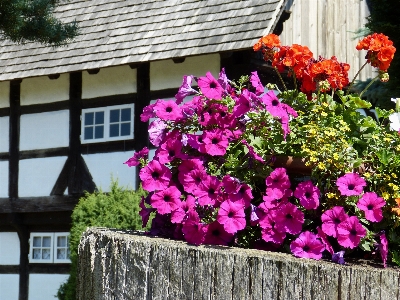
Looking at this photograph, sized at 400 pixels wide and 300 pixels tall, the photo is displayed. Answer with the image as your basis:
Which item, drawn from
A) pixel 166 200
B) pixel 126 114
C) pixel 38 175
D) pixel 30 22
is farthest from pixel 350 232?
pixel 38 175

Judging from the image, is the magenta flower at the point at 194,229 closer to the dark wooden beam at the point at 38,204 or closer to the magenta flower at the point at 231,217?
the magenta flower at the point at 231,217

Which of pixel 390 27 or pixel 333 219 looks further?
pixel 390 27

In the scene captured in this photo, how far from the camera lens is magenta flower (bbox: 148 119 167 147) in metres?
3.42

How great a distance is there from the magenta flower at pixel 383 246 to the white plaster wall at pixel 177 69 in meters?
7.11

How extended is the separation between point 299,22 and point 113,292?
8.47m

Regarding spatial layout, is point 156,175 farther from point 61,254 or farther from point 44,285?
point 44,285

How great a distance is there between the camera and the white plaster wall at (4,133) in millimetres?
12195

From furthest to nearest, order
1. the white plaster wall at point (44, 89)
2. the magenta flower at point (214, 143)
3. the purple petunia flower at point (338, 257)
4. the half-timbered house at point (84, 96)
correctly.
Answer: the white plaster wall at point (44, 89) < the half-timbered house at point (84, 96) < the magenta flower at point (214, 143) < the purple petunia flower at point (338, 257)

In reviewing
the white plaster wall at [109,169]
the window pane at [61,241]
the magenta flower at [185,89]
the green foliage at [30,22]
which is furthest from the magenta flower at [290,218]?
the window pane at [61,241]

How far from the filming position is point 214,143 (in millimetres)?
3230

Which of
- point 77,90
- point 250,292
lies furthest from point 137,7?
point 250,292

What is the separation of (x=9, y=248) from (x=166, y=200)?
983 centimetres

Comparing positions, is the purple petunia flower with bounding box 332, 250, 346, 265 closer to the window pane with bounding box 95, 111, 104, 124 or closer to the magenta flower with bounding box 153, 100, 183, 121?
the magenta flower with bounding box 153, 100, 183, 121

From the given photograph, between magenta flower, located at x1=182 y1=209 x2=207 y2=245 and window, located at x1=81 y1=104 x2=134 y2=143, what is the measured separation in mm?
7760
